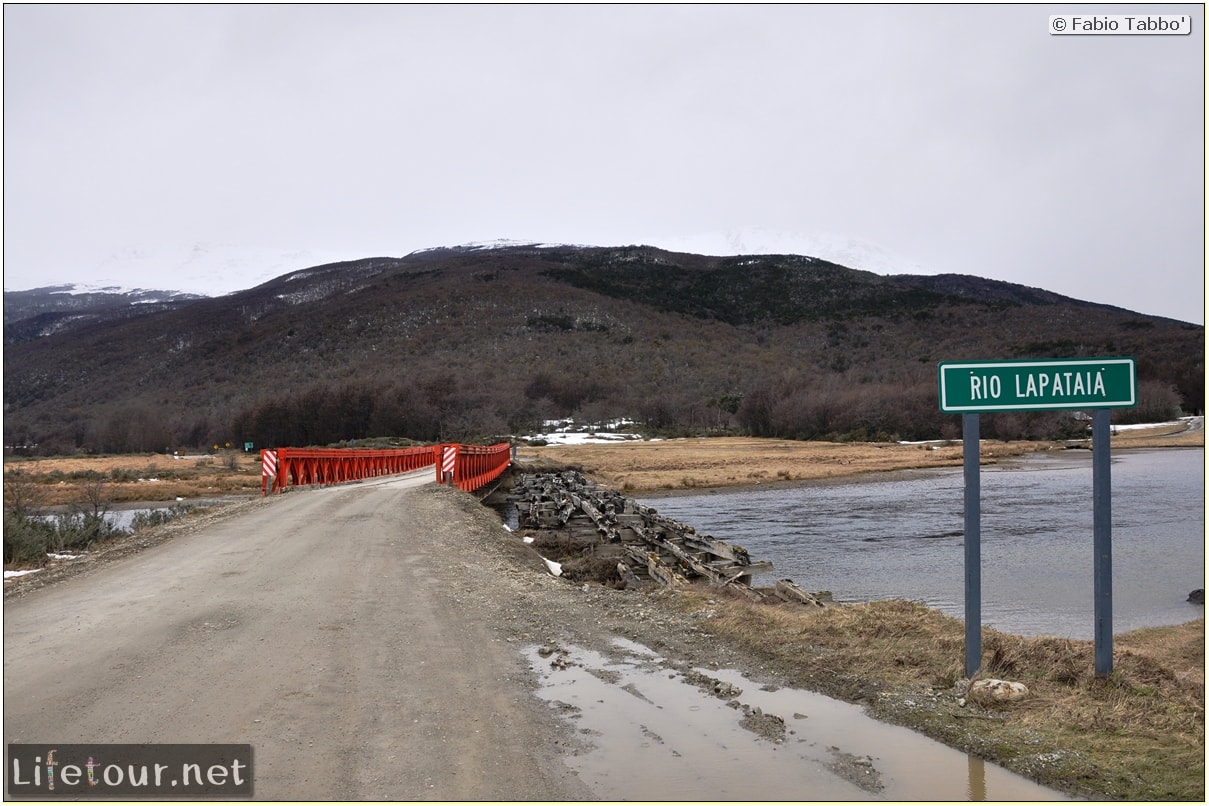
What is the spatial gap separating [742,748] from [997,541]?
1795cm

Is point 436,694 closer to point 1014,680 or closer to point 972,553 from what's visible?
point 972,553

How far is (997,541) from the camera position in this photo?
21.0 metres

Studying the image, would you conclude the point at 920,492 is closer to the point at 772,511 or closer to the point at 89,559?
the point at 772,511

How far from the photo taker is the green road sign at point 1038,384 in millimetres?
5840

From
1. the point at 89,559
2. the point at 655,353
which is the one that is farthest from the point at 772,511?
the point at 655,353

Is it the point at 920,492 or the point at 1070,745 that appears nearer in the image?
the point at 1070,745

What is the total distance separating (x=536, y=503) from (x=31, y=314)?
647ft

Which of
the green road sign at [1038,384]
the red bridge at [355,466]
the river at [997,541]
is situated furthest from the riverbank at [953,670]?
the red bridge at [355,466]

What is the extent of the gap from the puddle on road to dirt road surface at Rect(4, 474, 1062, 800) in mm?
16

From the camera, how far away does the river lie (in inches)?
547

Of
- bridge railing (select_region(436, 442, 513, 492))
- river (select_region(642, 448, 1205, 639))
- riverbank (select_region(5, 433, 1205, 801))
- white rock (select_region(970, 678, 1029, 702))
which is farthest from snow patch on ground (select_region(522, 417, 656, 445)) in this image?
white rock (select_region(970, 678, 1029, 702))

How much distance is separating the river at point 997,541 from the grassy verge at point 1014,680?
16.0 ft

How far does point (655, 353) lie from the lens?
113125mm

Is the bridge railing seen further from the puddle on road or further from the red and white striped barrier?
the puddle on road
